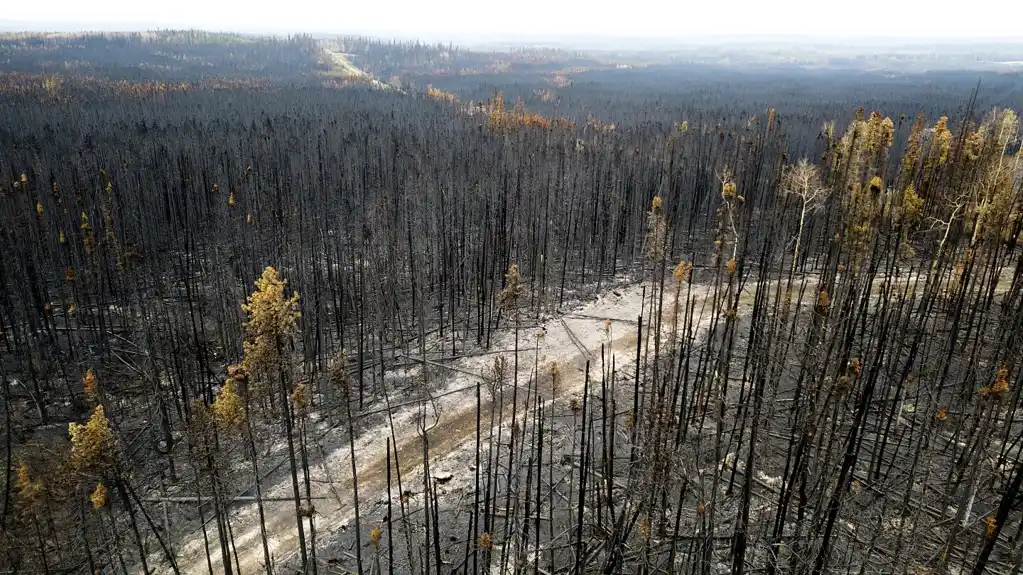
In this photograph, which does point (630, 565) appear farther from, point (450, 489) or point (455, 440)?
point (455, 440)

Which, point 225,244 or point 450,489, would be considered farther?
point 225,244

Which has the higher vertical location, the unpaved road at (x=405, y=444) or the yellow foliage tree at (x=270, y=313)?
the yellow foliage tree at (x=270, y=313)

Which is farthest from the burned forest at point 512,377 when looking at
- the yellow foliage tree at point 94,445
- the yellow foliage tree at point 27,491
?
the yellow foliage tree at point 27,491

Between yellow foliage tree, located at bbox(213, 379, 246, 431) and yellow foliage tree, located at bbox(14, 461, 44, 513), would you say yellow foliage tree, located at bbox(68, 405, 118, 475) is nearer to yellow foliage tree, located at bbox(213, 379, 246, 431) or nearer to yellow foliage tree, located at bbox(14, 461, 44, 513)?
yellow foliage tree, located at bbox(14, 461, 44, 513)

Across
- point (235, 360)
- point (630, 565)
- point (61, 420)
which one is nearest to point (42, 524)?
point (61, 420)

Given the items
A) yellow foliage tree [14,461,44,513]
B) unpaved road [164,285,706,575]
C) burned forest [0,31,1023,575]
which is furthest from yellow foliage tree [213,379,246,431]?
yellow foliage tree [14,461,44,513]

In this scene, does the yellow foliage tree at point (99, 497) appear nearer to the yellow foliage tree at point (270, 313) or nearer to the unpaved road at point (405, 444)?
the unpaved road at point (405, 444)

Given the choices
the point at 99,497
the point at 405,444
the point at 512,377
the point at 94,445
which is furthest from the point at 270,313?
the point at 512,377
